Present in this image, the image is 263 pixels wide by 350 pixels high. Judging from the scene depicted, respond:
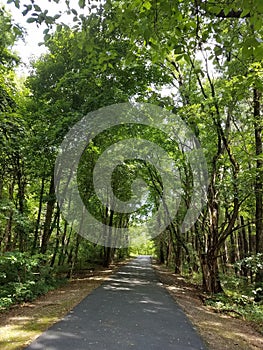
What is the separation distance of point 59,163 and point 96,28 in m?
8.90

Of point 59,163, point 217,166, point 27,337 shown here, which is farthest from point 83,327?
point 217,166

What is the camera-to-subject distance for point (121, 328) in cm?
581

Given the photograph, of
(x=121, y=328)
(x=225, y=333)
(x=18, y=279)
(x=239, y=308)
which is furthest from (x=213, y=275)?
(x=18, y=279)

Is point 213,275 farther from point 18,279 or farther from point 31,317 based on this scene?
point 31,317

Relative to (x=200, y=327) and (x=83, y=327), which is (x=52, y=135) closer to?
(x=83, y=327)

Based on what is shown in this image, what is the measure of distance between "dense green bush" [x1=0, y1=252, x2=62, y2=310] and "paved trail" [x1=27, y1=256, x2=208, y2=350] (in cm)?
179

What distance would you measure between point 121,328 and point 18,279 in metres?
4.20

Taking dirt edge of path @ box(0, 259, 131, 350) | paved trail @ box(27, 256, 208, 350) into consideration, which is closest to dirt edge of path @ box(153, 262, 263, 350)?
paved trail @ box(27, 256, 208, 350)

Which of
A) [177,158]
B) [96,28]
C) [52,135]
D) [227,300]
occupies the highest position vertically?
[177,158]

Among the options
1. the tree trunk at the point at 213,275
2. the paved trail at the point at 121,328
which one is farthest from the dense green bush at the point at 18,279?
the tree trunk at the point at 213,275

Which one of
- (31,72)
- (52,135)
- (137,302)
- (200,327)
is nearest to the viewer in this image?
(200,327)

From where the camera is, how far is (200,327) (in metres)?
6.40

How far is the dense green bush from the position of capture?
24.9 ft

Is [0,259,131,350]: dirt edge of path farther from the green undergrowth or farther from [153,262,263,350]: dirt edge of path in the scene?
the green undergrowth
